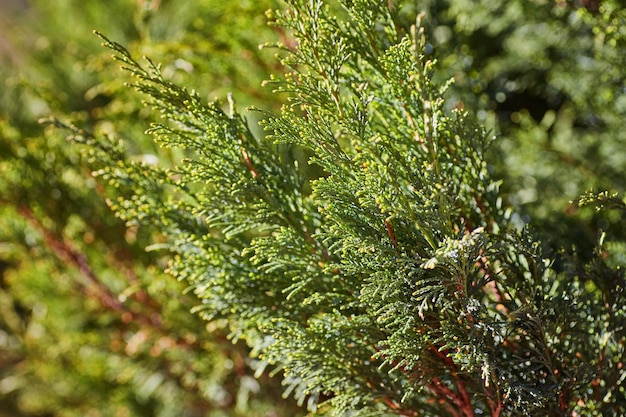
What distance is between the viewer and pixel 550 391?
64cm

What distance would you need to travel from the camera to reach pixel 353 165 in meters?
0.63

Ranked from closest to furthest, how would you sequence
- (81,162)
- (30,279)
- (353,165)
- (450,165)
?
(353,165) < (450,165) < (81,162) < (30,279)

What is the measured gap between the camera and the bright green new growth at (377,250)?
24.1 inches

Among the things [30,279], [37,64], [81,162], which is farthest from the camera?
[37,64]

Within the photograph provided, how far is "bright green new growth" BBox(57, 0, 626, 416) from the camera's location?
0.61 m

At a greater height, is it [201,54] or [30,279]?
[201,54]

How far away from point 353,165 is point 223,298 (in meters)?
0.27

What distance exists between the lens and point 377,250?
2.04 ft

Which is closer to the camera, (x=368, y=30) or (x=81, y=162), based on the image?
Answer: (x=368, y=30)

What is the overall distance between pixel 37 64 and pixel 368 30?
1635 millimetres

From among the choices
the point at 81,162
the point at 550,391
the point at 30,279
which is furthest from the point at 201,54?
the point at 550,391

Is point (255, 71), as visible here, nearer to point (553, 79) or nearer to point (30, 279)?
point (553, 79)

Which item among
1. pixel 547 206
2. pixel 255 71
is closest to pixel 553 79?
pixel 547 206

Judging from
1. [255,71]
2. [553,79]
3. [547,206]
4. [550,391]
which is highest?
[553,79]
